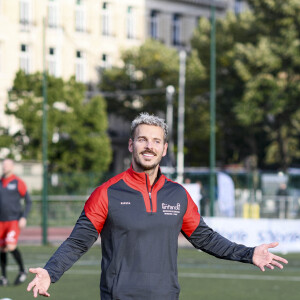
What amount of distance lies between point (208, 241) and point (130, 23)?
5516cm

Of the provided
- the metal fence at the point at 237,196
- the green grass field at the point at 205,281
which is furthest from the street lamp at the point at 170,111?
the green grass field at the point at 205,281

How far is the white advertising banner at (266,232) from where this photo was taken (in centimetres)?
1894

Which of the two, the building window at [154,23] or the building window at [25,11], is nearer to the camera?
the building window at [25,11]

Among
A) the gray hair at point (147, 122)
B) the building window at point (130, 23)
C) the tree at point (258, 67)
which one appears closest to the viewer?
the gray hair at point (147, 122)

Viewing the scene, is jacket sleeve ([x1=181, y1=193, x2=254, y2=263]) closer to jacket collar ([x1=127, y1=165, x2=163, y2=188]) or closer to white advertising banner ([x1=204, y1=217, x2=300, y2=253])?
jacket collar ([x1=127, y1=165, x2=163, y2=188])

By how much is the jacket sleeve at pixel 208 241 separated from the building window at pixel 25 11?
47.7 m

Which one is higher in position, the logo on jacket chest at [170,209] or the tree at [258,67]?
the tree at [258,67]

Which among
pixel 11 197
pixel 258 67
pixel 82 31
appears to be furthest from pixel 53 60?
pixel 11 197

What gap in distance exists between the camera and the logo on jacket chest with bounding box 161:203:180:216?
5754 mm

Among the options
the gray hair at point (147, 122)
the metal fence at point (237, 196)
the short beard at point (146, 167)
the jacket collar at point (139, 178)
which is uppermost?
the gray hair at point (147, 122)

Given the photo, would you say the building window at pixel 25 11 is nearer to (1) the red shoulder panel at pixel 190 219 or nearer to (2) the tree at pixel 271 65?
(2) the tree at pixel 271 65

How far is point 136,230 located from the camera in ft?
18.5

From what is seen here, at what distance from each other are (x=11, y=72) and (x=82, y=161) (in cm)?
1278

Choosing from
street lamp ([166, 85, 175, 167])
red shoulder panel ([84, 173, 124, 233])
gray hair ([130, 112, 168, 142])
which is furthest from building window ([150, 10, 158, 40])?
red shoulder panel ([84, 173, 124, 233])
